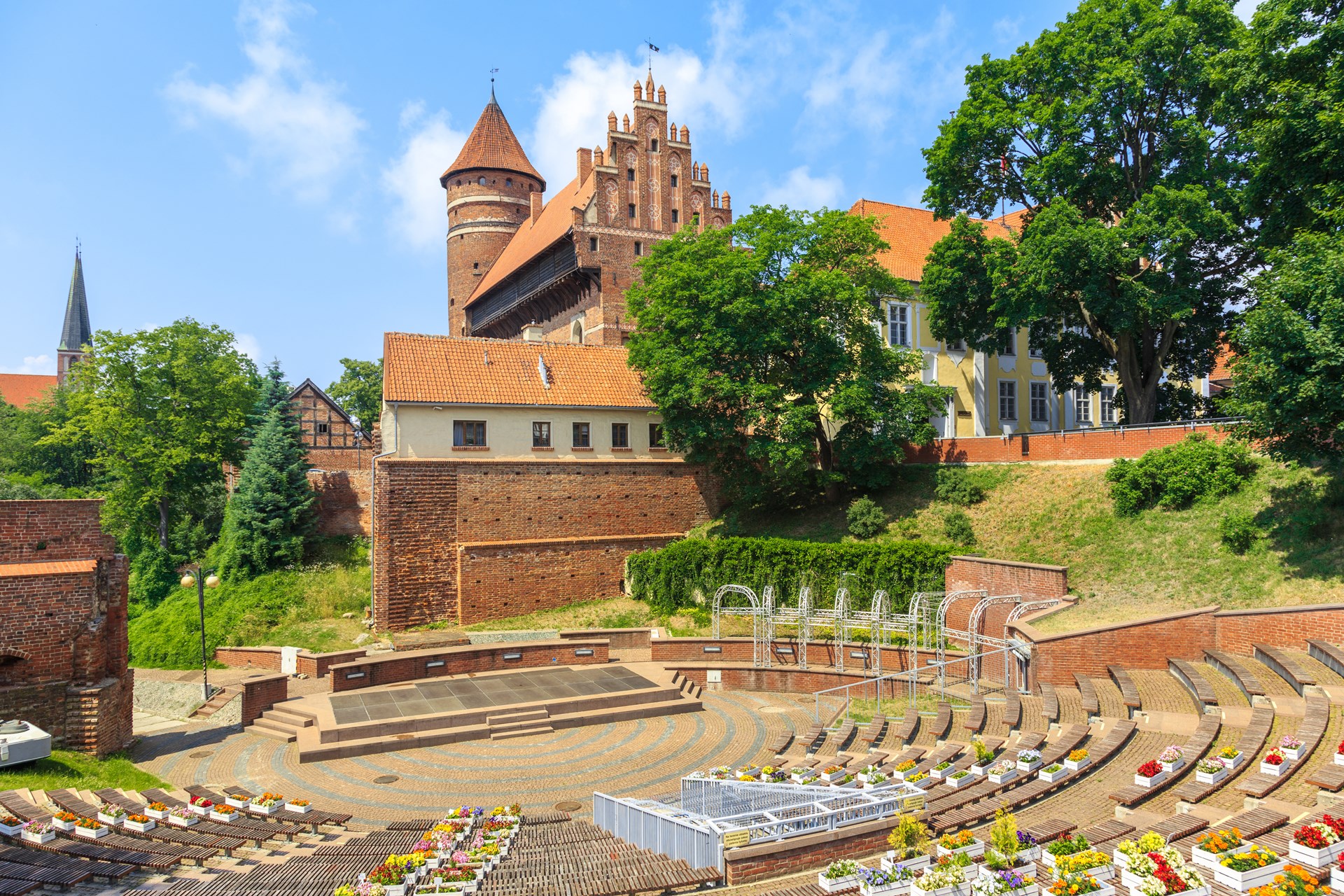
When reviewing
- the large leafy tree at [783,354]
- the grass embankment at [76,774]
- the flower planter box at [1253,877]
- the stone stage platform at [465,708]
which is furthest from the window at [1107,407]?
the grass embankment at [76,774]

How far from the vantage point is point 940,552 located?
23672mm

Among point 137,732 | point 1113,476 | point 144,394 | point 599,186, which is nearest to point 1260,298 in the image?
point 1113,476

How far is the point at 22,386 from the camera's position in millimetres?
78625

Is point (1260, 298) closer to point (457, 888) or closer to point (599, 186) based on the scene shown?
point (457, 888)

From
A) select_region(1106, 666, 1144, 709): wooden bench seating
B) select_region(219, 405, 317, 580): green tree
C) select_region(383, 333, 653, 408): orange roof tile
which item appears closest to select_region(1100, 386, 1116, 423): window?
select_region(383, 333, 653, 408): orange roof tile

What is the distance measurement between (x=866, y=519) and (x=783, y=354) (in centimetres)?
630

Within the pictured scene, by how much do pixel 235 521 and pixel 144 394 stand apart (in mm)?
10060

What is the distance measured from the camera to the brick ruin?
1466cm

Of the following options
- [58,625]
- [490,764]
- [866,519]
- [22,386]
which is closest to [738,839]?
[490,764]

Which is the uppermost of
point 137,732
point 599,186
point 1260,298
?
point 599,186

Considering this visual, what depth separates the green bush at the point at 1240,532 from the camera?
735 inches

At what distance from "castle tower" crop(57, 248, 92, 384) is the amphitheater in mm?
76191

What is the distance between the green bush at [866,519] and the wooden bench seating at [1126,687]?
11925 millimetres

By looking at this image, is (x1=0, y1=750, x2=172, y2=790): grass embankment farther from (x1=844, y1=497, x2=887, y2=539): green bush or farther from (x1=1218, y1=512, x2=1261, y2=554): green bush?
(x1=1218, y1=512, x2=1261, y2=554): green bush
